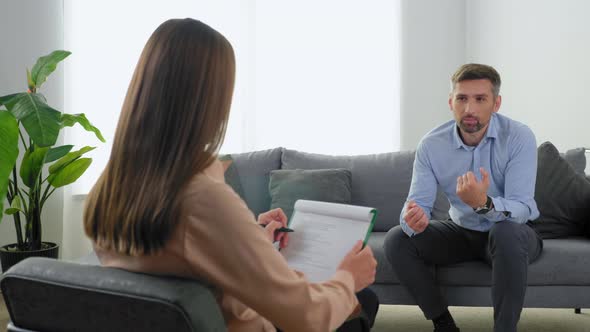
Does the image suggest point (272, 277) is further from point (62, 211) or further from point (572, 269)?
point (62, 211)

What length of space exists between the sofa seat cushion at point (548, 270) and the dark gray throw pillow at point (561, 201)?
10.7 inches

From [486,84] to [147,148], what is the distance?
202 cm

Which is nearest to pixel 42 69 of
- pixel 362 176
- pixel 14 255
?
pixel 14 255

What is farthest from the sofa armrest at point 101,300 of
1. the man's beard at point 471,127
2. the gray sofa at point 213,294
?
the man's beard at point 471,127

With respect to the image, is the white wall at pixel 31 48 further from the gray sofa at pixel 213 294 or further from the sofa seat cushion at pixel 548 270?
the sofa seat cushion at pixel 548 270

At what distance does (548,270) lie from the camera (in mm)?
2506

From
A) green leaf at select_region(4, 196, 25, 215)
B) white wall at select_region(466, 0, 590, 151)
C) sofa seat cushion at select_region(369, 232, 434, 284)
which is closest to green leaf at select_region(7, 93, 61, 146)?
green leaf at select_region(4, 196, 25, 215)

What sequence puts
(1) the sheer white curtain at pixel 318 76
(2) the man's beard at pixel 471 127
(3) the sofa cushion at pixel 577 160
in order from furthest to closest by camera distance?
(1) the sheer white curtain at pixel 318 76 < (3) the sofa cushion at pixel 577 160 < (2) the man's beard at pixel 471 127

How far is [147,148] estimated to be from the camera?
2.94 ft

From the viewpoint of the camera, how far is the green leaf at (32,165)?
3.16 metres

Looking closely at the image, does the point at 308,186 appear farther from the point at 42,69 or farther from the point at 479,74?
the point at 42,69

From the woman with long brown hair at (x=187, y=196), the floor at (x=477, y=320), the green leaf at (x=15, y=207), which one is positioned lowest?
the floor at (x=477, y=320)

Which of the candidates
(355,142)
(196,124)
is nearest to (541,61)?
(355,142)

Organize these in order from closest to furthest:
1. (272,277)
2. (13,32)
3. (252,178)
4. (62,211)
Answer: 1. (272,277)
2. (252,178)
3. (13,32)
4. (62,211)
